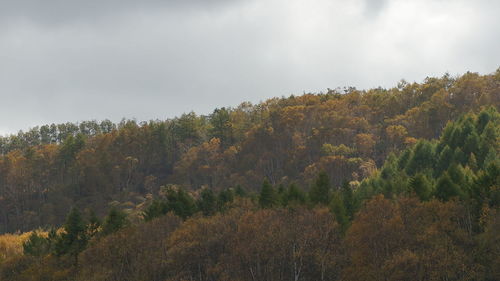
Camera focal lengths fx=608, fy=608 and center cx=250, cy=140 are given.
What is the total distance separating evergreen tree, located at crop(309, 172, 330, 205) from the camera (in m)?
92.6

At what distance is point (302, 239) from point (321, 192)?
16458mm

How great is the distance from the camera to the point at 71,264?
9650 centimetres

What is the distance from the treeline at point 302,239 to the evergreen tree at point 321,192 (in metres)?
0.15

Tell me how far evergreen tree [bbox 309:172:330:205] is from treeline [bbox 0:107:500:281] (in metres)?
0.15

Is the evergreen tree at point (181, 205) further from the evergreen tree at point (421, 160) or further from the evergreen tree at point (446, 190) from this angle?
the evergreen tree at point (421, 160)

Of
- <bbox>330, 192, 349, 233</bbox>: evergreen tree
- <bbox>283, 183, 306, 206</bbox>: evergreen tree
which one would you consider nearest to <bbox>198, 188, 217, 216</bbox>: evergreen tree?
<bbox>283, 183, 306, 206</bbox>: evergreen tree

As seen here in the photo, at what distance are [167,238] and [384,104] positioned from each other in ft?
409

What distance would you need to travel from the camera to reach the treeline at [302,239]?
68.2m

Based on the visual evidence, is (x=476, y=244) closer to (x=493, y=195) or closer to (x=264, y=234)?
(x=493, y=195)

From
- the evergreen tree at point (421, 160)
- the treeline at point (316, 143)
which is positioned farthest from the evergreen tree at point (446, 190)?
the treeline at point (316, 143)

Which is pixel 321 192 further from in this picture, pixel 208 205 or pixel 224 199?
pixel 208 205

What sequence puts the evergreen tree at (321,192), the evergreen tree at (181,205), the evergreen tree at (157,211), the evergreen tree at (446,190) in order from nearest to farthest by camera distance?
the evergreen tree at (446,190) < the evergreen tree at (321,192) < the evergreen tree at (181,205) < the evergreen tree at (157,211)

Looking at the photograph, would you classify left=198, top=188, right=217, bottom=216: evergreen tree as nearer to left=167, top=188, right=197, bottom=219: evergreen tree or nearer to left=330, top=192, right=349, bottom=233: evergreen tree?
left=167, top=188, right=197, bottom=219: evergreen tree

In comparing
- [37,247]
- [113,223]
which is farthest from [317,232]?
[37,247]
